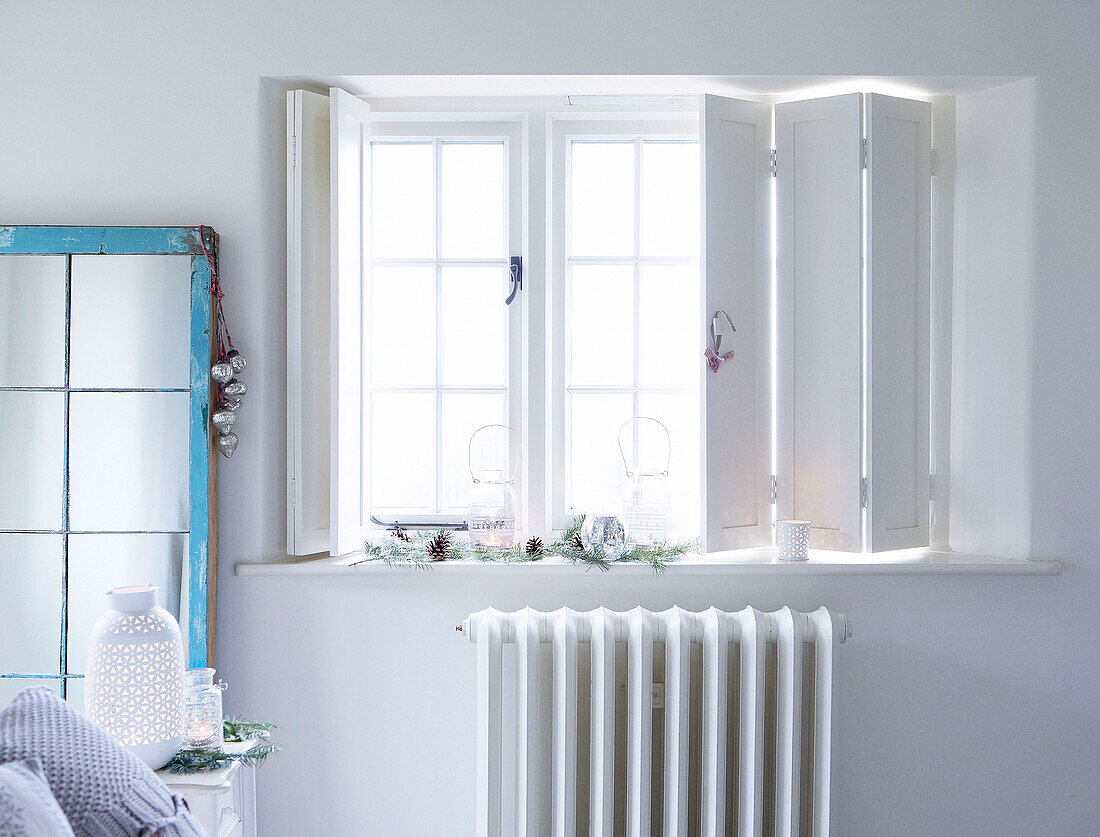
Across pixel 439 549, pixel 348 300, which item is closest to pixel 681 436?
pixel 439 549

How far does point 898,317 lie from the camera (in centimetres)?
201

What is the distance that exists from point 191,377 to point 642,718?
4.53ft

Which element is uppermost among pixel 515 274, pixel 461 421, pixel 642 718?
pixel 515 274

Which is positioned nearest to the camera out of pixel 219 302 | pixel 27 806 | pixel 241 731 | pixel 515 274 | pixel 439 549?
pixel 27 806

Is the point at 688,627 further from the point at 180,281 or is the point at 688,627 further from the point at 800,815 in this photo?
the point at 180,281

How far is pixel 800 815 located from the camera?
6.05 feet

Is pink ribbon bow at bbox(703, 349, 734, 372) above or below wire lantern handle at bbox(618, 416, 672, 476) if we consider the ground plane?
above

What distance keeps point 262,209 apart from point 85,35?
624mm

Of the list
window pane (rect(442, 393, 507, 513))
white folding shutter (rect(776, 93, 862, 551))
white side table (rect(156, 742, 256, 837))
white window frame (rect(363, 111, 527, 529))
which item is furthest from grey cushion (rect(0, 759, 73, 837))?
white folding shutter (rect(776, 93, 862, 551))

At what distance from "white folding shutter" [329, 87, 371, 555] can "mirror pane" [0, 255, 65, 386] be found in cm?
66

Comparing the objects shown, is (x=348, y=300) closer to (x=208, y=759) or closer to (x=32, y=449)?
(x=32, y=449)

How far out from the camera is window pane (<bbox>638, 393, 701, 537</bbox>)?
2176 millimetres

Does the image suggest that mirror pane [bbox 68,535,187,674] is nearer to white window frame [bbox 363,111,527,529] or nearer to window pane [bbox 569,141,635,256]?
white window frame [bbox 363,111,527,529]

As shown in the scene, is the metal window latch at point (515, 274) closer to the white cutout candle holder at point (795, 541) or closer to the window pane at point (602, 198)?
the window pane at point (602, 198)
